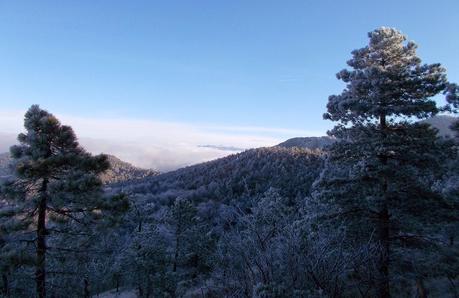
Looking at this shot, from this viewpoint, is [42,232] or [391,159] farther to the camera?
[391,159]

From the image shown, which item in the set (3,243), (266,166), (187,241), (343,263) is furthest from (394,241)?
(266,166)

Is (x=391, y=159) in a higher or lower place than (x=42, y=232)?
higher

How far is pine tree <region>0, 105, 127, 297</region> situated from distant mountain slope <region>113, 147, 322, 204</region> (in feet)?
271

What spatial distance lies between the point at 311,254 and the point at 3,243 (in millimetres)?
11925

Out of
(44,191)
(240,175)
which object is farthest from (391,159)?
(240,175)

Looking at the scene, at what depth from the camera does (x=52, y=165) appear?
11.9m

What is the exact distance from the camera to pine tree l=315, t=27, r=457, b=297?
1245 centimetres

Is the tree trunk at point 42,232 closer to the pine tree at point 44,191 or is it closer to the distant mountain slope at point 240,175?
the pine tree at point 44,191

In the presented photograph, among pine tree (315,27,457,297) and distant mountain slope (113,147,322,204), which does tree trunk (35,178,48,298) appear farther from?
distant mountain slope (113,147,322,204)

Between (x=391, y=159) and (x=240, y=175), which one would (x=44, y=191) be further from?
(x=240, y=175)

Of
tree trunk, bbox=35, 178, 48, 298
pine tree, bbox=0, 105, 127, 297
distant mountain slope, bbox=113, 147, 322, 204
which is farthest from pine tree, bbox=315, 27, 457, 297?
distant mountain slope, bbox=113, 147, 322, 204

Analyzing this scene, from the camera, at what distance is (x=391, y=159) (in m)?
13.2

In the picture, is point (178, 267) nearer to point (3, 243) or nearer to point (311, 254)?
point (3, 243)

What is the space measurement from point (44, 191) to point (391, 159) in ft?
38.1
